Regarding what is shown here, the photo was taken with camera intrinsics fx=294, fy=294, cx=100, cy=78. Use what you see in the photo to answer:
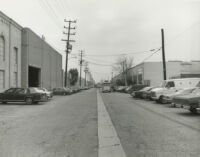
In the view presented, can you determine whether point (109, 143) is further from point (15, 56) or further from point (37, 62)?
point (37, 62)

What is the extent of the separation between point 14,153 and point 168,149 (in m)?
3.77

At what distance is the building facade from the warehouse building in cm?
167

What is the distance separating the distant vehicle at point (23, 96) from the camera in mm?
24406

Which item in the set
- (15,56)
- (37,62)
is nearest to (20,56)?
(15,56)

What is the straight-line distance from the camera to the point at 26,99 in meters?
24.6

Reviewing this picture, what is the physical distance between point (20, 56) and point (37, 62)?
8.56 meters

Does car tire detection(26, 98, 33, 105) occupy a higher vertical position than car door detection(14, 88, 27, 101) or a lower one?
lower

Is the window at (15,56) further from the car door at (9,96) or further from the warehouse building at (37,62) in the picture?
the car door at (9,96)

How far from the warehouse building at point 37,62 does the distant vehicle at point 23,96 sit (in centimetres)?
1799

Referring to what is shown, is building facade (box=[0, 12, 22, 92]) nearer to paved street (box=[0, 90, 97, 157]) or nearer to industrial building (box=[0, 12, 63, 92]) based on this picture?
industrial building (box=[0, 12, 63, 92])

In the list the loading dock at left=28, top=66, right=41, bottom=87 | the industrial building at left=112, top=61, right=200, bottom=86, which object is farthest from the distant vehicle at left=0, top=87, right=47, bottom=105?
the industrial building at left=112, top=61, right=200, bottom=86

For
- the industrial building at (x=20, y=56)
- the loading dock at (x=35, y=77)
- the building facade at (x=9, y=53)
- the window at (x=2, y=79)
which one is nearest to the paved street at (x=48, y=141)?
the window at (x=2, y=79)

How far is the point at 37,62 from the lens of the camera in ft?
165

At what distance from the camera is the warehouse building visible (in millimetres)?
43062
